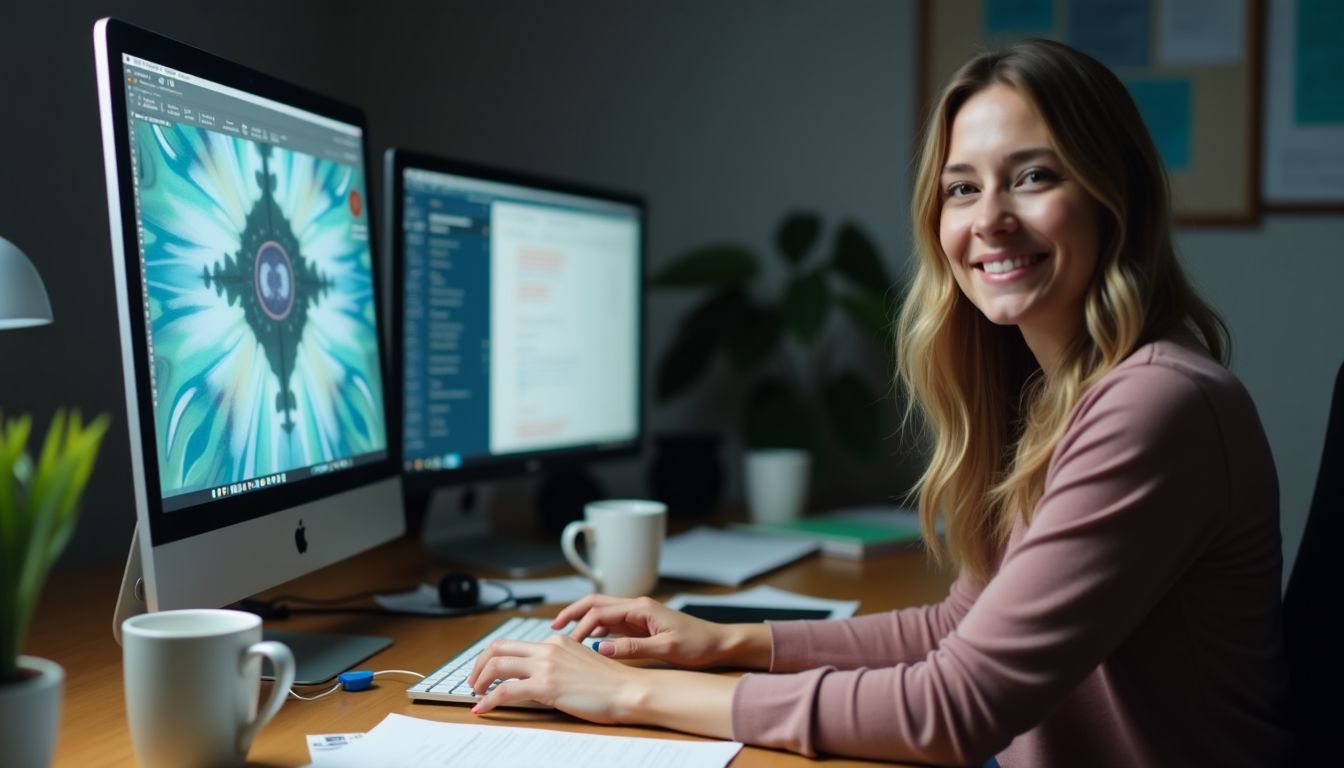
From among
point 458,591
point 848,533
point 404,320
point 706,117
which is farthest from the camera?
point 706,117

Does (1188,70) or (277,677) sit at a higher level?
(1188,70)

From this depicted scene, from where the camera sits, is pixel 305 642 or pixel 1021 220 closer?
pixel 1021 220

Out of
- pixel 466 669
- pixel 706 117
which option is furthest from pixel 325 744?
pixel 706 117

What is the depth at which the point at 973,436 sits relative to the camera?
1.17 metres

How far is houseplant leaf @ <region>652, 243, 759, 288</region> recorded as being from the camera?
200 centimetres

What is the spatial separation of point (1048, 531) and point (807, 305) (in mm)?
1111

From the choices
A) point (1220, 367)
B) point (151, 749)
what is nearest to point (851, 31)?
point (1220, 367)

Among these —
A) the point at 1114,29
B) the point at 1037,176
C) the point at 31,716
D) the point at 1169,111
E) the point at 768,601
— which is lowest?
the point at 768,601

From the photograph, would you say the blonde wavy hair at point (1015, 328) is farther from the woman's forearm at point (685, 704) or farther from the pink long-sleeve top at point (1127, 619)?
the woman's forearm at point (685, 704)

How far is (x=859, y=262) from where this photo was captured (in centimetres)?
200

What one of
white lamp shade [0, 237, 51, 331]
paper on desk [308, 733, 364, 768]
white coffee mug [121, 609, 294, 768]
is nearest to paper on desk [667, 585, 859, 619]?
paper on desk [308, 733, 364, 768]

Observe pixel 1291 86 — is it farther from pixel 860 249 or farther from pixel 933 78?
pixel 860 249

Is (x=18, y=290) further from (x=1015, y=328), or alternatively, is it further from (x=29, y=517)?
(x=1015, y=328)

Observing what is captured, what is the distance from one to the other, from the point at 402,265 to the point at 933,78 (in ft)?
3.56
